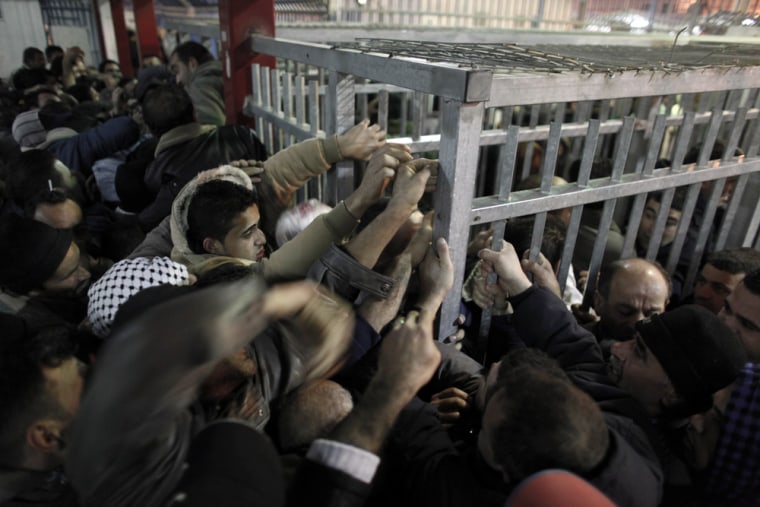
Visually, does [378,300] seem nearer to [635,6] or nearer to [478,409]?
[478,409]

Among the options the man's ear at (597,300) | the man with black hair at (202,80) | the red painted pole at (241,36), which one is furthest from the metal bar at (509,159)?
the man with black hair at (202,80)

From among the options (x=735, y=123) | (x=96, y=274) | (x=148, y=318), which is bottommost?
(x=96, y=274)

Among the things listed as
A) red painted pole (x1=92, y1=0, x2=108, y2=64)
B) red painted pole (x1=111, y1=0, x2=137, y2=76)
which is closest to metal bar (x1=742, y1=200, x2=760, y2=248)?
red painted pole (x1=111, y1=0, x2=137, y2=76)

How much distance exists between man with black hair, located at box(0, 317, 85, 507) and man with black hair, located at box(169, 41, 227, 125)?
2627mm

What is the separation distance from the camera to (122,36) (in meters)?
7.20

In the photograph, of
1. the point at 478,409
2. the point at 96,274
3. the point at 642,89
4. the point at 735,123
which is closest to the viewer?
the point at 478,409

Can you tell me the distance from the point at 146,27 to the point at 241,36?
4.48m

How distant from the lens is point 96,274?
2.19 meters

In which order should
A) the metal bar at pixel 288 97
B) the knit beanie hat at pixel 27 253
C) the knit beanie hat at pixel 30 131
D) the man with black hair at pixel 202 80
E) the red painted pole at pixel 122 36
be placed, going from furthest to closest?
the red painted pole at pixel 122 36
the knit beanie hat at pixel 30 131
the man with black hair at pixel 202 80
the metal bar at pixel 288 97
the knit beanie hat at pixel 27 253

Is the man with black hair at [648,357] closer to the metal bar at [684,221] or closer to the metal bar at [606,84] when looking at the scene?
the metal bar at [606,84]

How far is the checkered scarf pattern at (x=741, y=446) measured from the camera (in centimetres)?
135

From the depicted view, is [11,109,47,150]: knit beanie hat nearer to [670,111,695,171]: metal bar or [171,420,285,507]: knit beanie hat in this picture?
[171,420,285,507]: knit beanie hat

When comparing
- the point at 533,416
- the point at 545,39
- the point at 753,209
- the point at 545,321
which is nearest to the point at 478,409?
the point at 545,321

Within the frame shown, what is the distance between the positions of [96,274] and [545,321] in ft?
6.29
